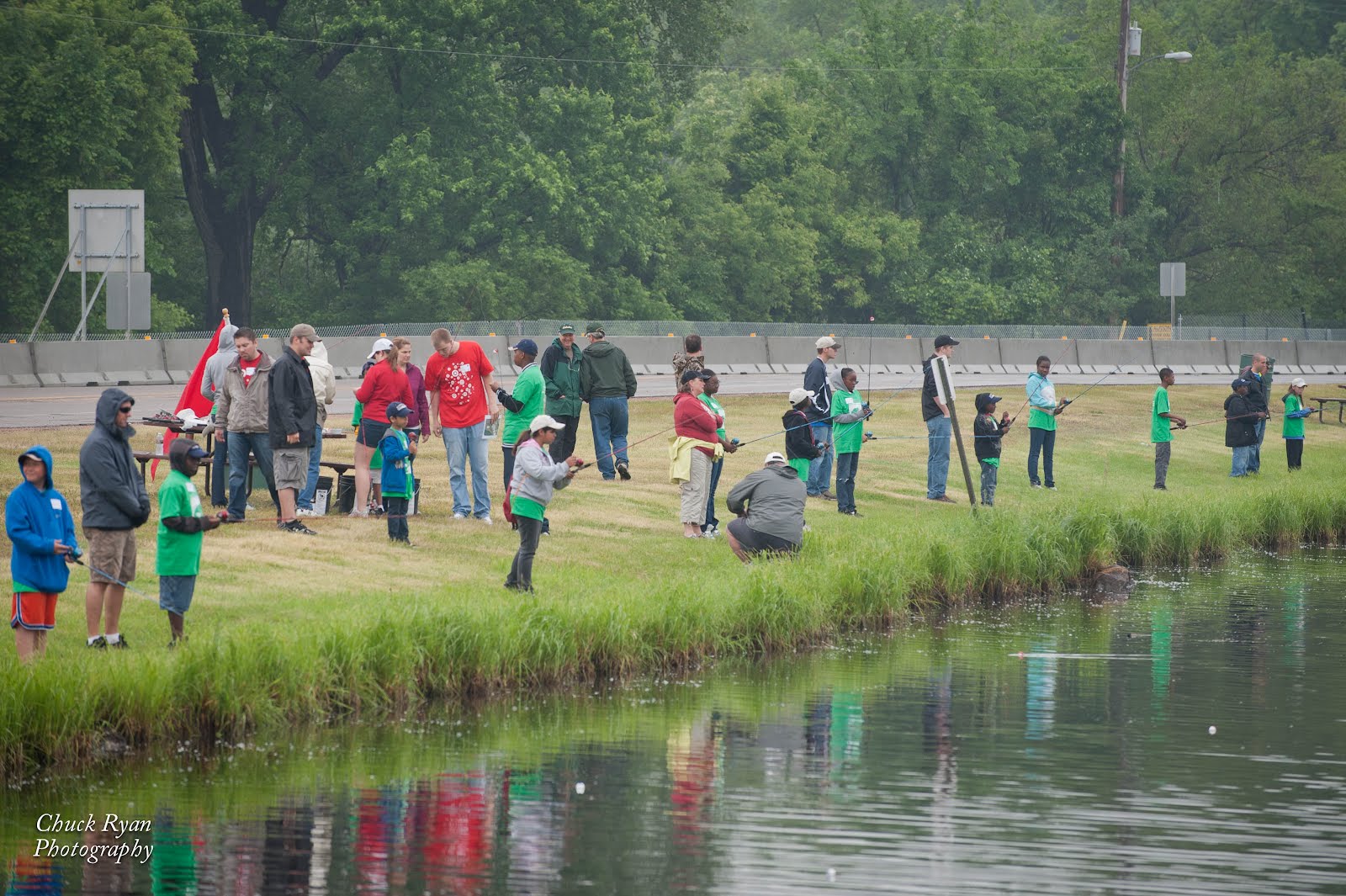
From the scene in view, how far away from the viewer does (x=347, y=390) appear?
35406 mm

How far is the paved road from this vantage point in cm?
2891

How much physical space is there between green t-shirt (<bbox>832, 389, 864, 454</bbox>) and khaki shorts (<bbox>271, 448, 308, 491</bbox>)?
766 cm

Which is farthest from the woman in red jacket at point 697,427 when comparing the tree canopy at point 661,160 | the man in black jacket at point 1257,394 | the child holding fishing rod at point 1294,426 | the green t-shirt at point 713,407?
the tree canopy at point 661,160

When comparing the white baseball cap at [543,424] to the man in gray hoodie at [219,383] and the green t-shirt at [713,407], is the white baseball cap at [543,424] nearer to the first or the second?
the man in gray hoodie at [219,383]

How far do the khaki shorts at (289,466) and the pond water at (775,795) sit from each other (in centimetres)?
444

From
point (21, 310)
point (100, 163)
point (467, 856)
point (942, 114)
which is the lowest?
A: point (467, 856)

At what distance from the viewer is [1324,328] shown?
58.4 metres

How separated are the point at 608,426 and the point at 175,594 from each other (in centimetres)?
947

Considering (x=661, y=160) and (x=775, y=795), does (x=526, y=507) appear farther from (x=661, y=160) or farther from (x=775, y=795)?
(x=661, y=160)

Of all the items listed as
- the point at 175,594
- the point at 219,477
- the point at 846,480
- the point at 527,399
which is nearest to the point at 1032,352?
the point at 846,480

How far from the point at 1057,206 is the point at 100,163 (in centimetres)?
3705

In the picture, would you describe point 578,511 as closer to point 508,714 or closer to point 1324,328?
point 508,714

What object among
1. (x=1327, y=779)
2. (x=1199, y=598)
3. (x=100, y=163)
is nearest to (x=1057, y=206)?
(x=100, y=163)

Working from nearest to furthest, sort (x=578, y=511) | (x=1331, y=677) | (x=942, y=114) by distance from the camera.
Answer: (x=1331, y=677), (x=578, y=511), (x=942, y=114)
